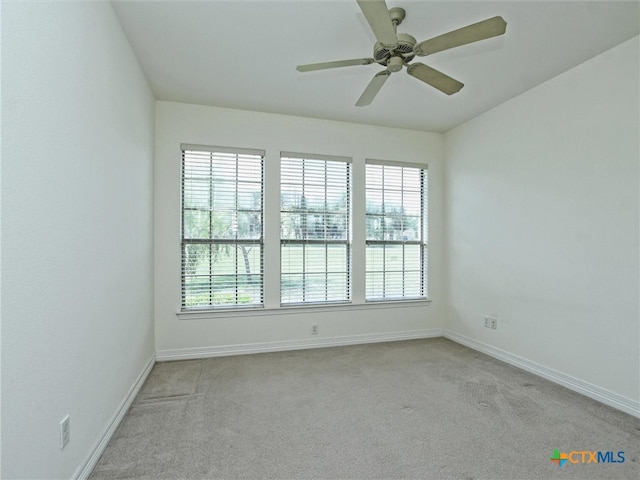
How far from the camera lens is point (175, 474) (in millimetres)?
1811

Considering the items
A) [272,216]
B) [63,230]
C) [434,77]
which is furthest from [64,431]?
[434,77]

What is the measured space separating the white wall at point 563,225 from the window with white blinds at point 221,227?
2586 mm

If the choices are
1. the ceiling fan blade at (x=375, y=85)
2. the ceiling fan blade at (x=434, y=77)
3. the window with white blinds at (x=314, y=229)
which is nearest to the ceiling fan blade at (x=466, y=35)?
→ the ceiling fan blade at (x=434, y=77)

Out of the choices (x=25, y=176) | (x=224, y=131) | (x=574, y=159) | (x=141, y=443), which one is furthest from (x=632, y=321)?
(x=224, y=131)

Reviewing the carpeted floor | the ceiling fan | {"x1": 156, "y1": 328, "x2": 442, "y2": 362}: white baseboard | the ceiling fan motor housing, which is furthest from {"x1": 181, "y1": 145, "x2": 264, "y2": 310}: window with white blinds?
the ceiling fan motor housing

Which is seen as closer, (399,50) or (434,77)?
(399,50)

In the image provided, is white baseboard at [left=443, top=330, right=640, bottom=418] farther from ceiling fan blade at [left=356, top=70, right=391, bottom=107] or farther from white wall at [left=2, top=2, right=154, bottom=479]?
white wall at [left=2, top=2, right=154, bottom=479]

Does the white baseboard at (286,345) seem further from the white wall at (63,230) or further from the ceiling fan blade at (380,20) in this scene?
the ceiling fan blade at (380,20)

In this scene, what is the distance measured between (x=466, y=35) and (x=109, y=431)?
3.12 metres

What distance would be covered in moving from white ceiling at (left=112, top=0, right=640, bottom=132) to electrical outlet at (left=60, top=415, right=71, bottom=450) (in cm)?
243

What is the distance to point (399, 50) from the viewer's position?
6.47 feet

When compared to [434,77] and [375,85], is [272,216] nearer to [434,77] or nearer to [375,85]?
[375,85]

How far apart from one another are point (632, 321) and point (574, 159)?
54.1 inches

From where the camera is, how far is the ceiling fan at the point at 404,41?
1.63 metres
